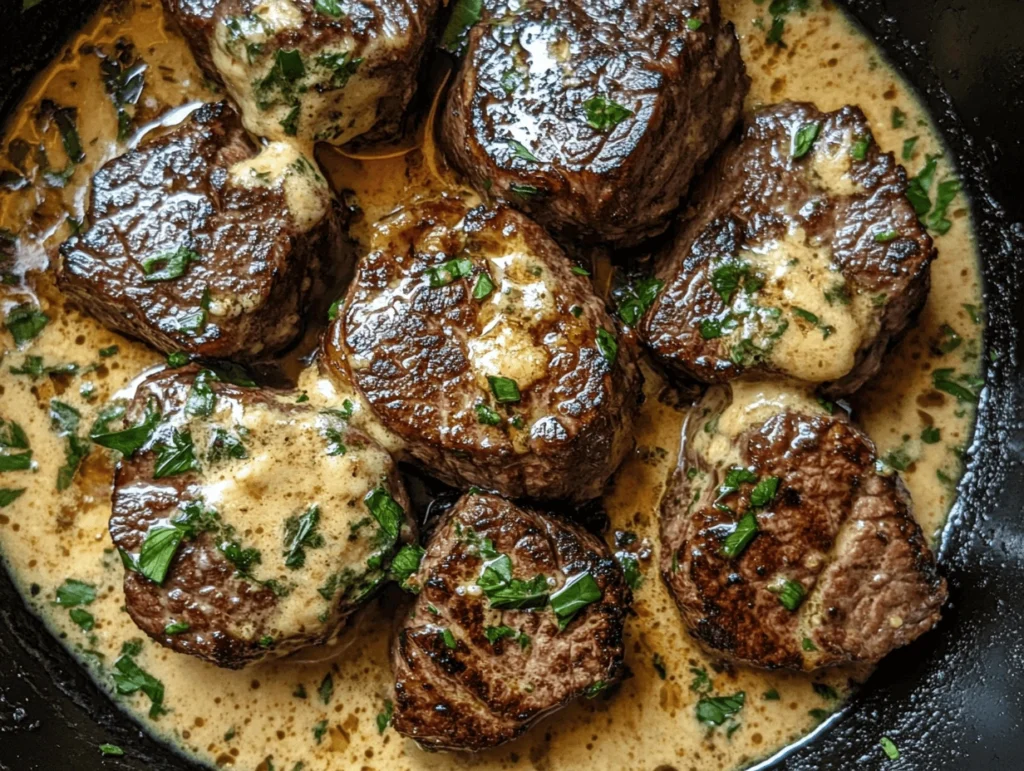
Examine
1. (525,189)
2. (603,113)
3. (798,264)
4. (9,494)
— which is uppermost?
(603,113)

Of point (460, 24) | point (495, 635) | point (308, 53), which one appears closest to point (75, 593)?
point (495, 635)

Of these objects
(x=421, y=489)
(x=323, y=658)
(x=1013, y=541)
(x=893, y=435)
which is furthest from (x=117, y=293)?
(x=1013, y=541)

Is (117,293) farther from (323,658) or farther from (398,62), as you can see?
(323,658)

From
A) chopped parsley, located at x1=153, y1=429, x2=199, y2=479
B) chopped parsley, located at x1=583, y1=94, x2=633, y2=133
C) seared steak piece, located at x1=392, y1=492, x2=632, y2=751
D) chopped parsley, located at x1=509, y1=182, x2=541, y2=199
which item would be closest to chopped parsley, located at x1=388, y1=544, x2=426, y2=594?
seared steak piece, located at x1=392, y1=492, x2=632, y2=751

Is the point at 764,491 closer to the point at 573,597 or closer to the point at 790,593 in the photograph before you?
the point at 790,593

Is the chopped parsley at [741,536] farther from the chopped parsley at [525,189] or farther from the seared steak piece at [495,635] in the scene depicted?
the chopped parsley at [525,189]

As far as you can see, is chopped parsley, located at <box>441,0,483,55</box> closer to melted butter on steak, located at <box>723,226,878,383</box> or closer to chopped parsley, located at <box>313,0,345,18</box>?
chopped parsley, located at <box>313,0,345,18</box>
